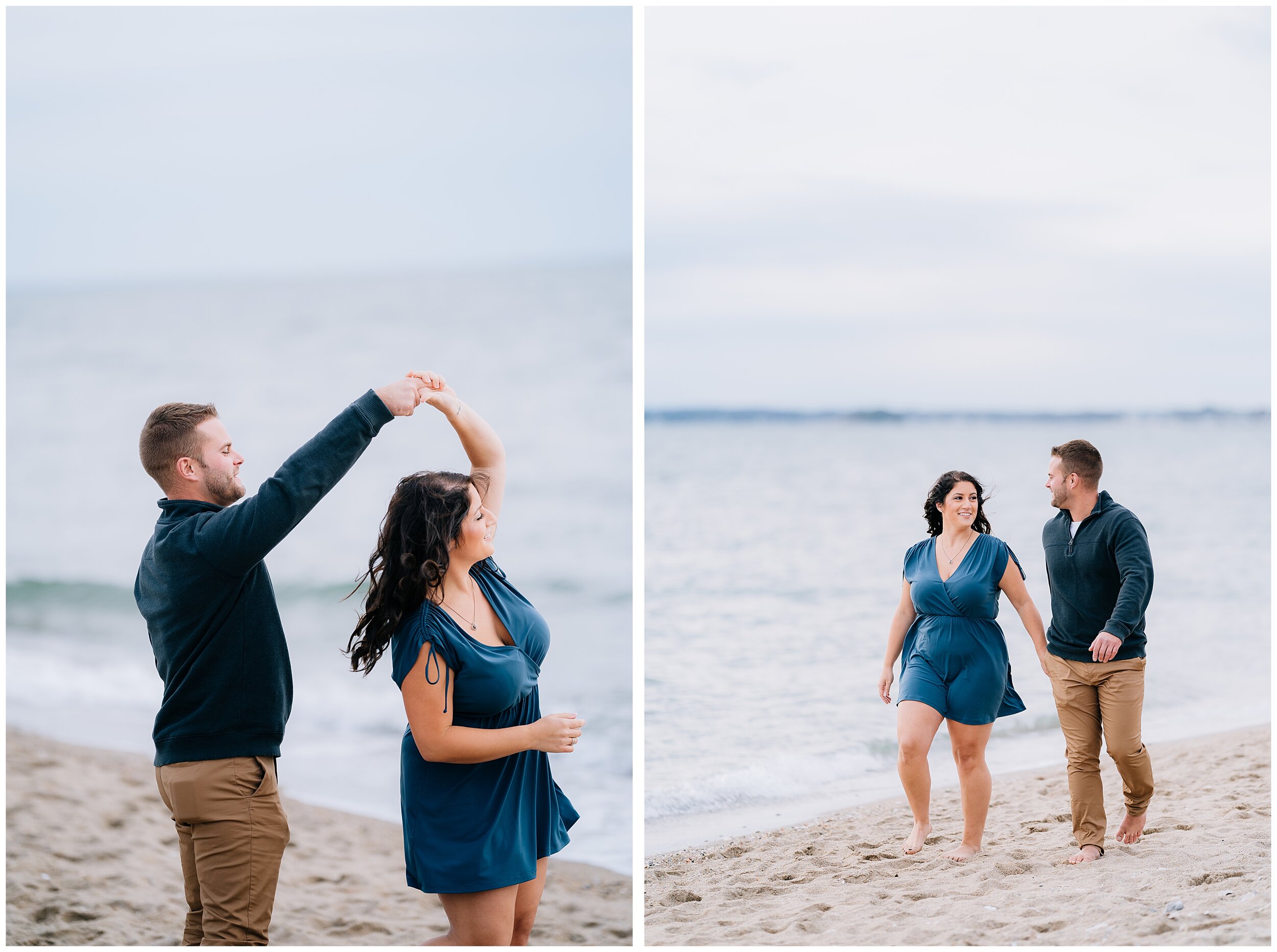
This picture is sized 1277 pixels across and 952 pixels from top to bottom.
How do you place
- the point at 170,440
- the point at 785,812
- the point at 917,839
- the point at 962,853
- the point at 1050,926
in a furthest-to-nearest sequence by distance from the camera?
the point at 785,812, the point at 917,839, the point at 962,853, the point at 1050,926, the point at 170,440

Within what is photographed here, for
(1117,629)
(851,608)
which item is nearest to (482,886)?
(1117,629)

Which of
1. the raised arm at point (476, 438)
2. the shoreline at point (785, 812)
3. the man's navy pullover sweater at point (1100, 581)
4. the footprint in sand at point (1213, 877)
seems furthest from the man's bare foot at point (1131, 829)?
the raised arm at point (476, 438)

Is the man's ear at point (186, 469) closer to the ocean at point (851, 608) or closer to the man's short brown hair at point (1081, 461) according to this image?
the ocean at point (851, 608)

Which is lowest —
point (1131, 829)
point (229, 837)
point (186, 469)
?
point (1131, 829)

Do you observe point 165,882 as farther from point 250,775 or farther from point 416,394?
point 416,394

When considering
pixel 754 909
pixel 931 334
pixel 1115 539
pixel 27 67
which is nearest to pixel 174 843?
pixel 754 909

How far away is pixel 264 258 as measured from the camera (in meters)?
26.6

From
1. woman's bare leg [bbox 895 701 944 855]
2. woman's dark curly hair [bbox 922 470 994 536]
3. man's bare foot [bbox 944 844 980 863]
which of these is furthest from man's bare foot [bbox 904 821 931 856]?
woman's dark curly hair [bbox 922 470 994 536]

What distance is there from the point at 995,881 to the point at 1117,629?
975mm

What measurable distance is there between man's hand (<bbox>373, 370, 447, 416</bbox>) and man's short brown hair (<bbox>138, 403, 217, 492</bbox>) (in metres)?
0.48

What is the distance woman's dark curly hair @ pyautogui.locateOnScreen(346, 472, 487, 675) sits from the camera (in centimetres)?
225

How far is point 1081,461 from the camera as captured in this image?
11.9ft

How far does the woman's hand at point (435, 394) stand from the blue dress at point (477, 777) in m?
0.46

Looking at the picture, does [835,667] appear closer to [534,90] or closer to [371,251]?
[534,90]
